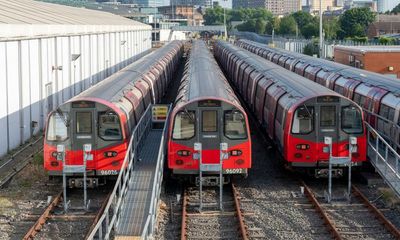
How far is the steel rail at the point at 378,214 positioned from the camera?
13.5 metres

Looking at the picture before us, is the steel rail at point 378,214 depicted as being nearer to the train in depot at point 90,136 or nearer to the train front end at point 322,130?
the train front end at point 322,130

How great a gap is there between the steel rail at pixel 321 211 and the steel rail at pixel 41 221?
20.5 ft

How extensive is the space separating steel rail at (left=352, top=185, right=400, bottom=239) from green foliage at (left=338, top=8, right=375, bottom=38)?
243 feet

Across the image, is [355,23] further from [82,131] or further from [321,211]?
[82,131]

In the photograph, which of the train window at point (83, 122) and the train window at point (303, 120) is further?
the train window at point (303, 120)

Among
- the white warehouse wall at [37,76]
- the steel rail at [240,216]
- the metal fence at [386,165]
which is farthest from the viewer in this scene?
the white warehouse wall at [37,76]

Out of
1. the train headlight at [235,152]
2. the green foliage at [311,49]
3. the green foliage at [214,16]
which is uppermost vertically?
the green foliage at [214,16]

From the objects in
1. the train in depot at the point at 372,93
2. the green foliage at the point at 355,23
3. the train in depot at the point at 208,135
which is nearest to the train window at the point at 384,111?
the train in depot at the point at 372,93

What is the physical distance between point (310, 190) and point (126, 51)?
39849 millimetres

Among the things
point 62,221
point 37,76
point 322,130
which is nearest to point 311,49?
point 37,76

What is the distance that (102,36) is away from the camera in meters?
40.8

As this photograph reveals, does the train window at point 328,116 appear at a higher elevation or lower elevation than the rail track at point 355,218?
higher

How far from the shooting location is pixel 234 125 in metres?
16.2

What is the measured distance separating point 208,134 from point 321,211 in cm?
336
